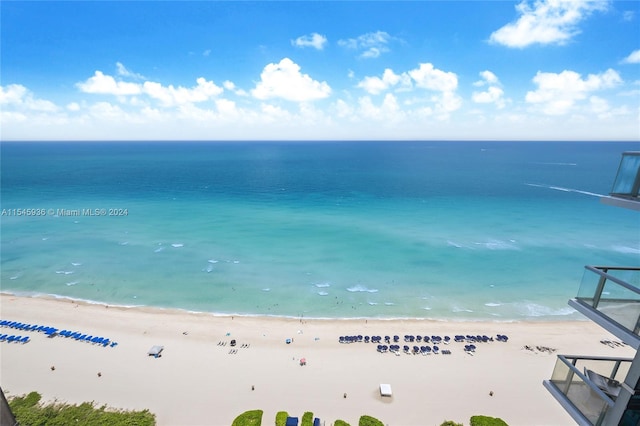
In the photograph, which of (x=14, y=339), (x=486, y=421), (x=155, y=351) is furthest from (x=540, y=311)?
(x=14, y=339)

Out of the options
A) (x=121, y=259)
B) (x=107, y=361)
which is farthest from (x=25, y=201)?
(x=107, y=361)

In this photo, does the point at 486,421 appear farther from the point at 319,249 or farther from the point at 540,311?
the point at 319,249

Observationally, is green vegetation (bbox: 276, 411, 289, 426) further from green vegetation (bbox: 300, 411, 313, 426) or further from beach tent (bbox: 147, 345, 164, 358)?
beach tent (bbox: 147, 345, 164, 358)

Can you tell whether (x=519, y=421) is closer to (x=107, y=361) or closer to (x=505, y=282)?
(x=505, y=282)

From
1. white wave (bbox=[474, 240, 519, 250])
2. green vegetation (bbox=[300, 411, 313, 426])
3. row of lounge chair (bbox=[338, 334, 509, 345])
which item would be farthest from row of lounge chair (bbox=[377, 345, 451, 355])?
white wave (bbox=[474, 240, 519, 250])

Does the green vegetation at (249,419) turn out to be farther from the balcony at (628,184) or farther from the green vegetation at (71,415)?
the balcony at (628,184)

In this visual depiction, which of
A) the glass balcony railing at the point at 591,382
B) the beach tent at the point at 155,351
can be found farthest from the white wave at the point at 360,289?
the glass balcony railing at the point at 591,382
